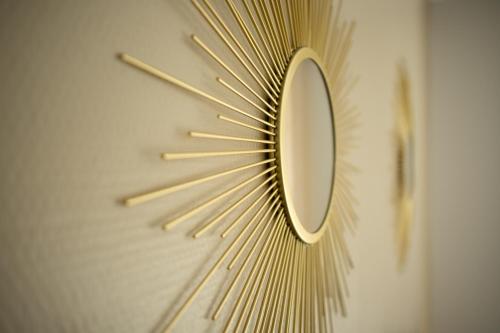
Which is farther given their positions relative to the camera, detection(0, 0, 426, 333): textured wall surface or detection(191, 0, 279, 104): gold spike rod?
detection(191, 0, 279, 104): gold spike rod

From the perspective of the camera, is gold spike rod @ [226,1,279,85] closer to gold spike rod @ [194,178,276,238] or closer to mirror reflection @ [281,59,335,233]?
mirror reflection @ [281,59,335,233]

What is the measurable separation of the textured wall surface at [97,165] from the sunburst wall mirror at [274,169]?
2 centimetres

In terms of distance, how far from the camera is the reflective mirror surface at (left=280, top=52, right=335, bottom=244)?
53cm

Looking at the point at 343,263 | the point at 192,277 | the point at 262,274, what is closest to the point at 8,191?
the point at 192,277

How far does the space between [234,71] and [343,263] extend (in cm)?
58

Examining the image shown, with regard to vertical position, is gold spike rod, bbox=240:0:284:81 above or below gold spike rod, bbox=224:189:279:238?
above

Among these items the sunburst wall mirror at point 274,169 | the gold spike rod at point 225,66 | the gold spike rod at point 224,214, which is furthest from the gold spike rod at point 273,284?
the gold spike rod at point 225,66

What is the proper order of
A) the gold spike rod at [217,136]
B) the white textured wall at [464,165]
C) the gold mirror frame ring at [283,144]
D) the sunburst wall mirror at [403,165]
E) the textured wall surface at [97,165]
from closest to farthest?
the textured wall surface at [97,165] < the gold spike rod at [217,136] < the gold mirror frame ring at [283,144] < the sunburst wall mirror at [403,165] < the white textured wall at [464,165]

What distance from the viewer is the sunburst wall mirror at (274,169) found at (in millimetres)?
392

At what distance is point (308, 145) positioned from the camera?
0.62m

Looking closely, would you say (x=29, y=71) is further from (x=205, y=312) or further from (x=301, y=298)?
(x=301, y=298)

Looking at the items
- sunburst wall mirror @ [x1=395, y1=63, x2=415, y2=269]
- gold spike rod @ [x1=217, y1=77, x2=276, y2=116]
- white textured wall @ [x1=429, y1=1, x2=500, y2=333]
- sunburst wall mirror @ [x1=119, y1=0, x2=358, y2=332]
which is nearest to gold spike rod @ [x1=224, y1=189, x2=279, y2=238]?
sunburst wall mirror @ [x1=119, y1=0, x2=358, y2=332]

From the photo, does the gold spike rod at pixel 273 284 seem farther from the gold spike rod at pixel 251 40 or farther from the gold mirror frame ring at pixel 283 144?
the gold spike rod at pixel 251 40

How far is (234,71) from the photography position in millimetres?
431
